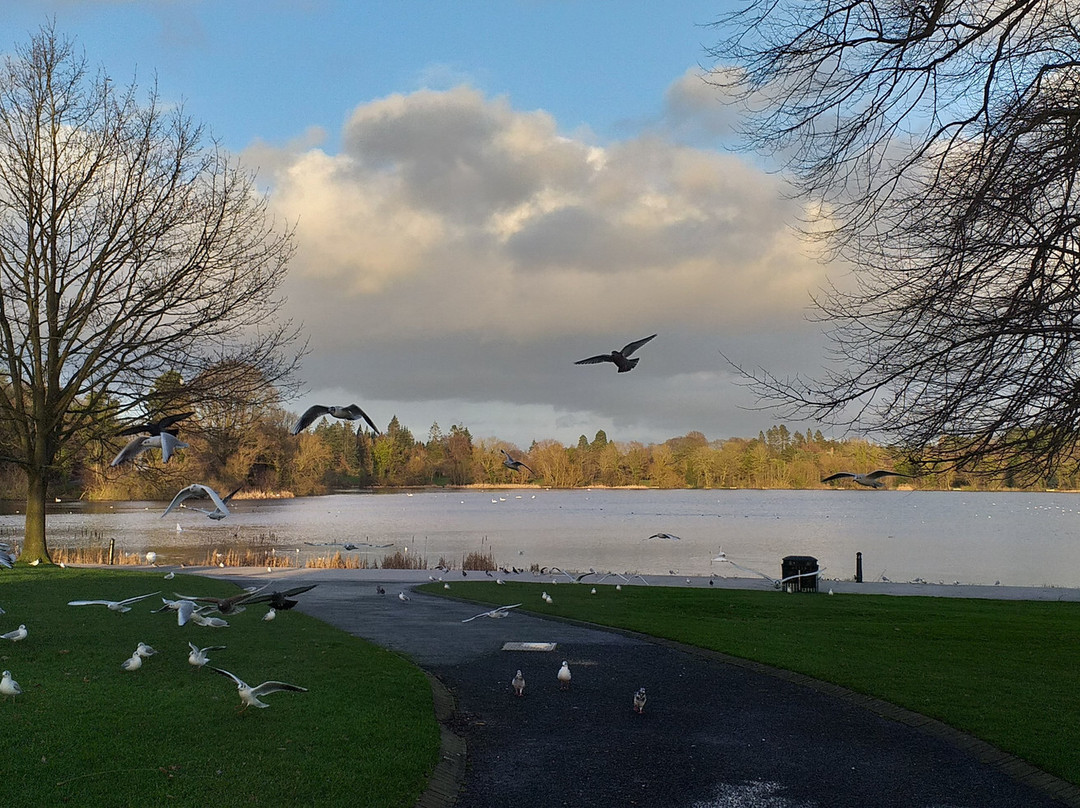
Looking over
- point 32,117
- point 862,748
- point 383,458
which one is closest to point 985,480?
point 862,748

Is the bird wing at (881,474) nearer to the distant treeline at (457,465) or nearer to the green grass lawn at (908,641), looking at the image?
the green grass lawn at (908,641)

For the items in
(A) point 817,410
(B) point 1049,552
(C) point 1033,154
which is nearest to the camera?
(C) point 1033,154

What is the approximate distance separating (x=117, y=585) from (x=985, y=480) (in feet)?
55.7

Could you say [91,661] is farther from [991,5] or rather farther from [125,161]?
[125,161]

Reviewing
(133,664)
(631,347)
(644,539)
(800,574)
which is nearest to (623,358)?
(631,347)

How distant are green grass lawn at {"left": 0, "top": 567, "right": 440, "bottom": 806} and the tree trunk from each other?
1257 centimetres

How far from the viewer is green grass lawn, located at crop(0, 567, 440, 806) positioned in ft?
20.5

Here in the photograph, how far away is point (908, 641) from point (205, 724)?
1066 centimetres

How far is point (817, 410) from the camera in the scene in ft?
36.2

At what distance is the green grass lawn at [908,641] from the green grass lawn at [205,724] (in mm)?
5449

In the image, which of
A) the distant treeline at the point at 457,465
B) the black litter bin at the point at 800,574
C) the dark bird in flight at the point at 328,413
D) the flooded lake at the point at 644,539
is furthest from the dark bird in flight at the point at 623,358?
the distant treeline at the point at 457,465

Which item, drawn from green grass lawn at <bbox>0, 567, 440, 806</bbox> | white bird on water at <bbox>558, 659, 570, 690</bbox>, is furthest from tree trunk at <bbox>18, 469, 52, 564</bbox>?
white bird on water at <bbox>558, 659, 570, 690</bbox>

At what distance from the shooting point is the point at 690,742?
8.19m

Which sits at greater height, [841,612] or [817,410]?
[817,410]
